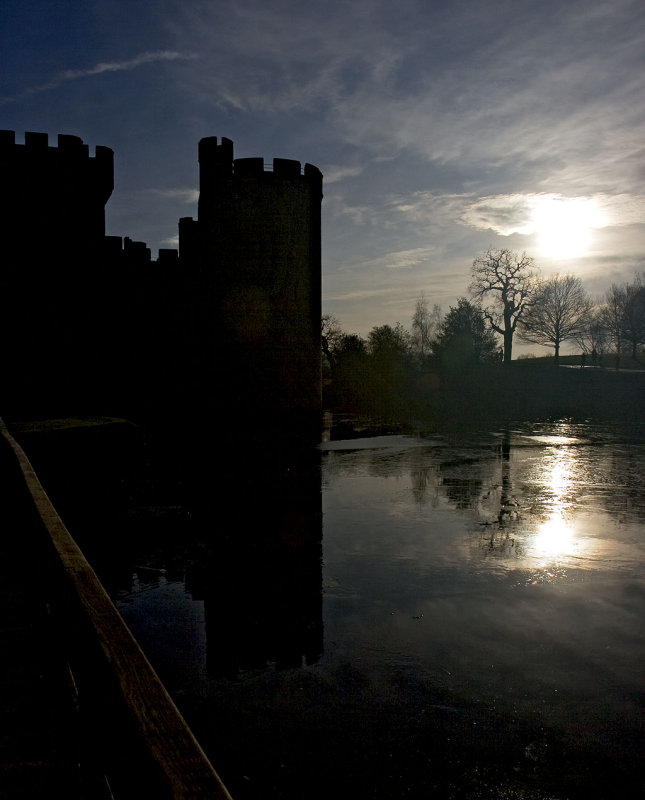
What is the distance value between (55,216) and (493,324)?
50.2 meters

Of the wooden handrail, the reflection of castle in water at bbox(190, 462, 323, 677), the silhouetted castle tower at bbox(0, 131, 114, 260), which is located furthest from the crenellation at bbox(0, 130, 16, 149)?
the wooden handrail

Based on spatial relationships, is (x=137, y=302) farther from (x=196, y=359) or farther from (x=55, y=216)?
(x=55, y=216)

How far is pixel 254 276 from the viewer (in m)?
25.5

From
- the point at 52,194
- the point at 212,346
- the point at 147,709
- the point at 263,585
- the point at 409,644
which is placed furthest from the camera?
the point at 212,346

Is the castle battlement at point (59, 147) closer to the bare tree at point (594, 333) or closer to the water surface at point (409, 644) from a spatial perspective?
the water surface at point (409, 644)

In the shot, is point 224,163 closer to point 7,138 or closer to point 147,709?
point 7,138

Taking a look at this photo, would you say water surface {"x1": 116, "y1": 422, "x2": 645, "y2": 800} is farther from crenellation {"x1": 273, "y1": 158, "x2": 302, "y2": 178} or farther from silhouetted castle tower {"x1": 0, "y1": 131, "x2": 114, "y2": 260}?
crenellation {"x1": 273, "y1": 158, "x2": 302, "y2": 178}

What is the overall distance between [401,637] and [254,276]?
21.8m

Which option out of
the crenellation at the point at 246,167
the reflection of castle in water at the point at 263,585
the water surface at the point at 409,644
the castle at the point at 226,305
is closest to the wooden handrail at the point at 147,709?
the water surface at the point at 409,644

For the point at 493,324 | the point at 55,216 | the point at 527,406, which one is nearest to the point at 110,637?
the point at 55,216

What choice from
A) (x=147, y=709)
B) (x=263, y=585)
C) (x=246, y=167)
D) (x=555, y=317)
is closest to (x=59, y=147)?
(x=246, y=167)

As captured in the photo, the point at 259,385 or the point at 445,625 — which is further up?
the point at 259,385

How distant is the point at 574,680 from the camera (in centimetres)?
450

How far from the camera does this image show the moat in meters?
3.58
